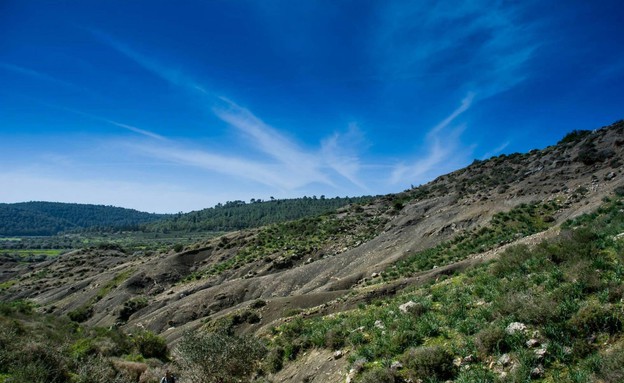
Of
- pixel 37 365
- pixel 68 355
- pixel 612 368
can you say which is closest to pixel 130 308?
pixel 68 355

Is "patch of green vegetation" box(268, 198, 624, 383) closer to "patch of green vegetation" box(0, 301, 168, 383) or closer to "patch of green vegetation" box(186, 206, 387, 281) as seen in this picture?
"patch of green vegetation" box(0, 301, 168, 383)

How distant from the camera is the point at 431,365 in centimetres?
917

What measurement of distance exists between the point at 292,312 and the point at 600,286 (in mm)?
17859

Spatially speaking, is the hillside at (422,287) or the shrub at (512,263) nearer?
the hillside at (422,287)

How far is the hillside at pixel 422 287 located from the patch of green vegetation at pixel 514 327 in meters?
0.05

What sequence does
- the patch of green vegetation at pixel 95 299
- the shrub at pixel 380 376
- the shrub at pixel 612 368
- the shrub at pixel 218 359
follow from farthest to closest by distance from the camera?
the patch of green vegetation at pixel 95 299, the shrub at pixel 218 359, the shrub at pixel 380 376, the shrub at pixel 612 368

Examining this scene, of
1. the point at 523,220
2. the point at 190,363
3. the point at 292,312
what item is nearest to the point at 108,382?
the point at 190,363

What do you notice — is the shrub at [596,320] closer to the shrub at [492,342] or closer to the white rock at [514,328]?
the white rock at [514,328]

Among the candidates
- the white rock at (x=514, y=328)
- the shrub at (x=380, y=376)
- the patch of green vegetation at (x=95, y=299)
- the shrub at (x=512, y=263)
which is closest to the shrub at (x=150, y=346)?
the shrub at (x=380, y=376)

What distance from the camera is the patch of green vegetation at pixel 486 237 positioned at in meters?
29.3

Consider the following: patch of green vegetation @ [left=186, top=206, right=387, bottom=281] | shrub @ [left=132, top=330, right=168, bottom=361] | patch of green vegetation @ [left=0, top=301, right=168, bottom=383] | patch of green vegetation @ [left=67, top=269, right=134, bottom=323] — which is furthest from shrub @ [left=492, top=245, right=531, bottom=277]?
patch of green vegetation @ [left=67, top=269, right=134, bottom=323]

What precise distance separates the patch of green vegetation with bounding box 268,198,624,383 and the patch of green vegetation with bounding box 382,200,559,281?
13467 mm

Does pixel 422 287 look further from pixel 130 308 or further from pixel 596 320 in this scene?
pixel 130 308

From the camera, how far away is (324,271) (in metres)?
39.4
